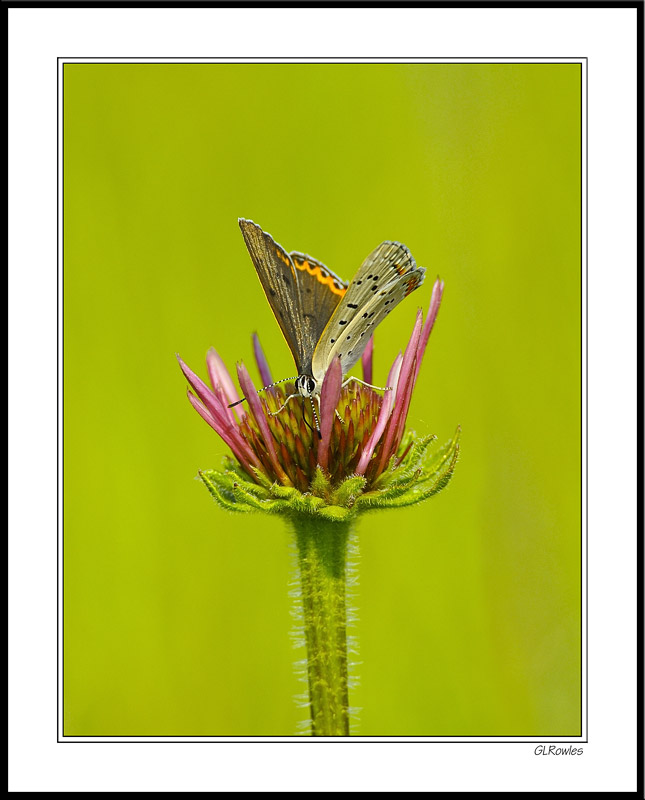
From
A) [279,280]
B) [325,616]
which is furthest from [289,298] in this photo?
[325,616]

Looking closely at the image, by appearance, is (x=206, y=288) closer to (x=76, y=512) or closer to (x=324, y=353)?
(x=76, y=512)

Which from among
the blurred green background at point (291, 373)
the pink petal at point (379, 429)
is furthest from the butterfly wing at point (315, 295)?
the blurred green background at point (291, 373)

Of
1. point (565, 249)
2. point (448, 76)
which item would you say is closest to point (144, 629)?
point (565, 249)

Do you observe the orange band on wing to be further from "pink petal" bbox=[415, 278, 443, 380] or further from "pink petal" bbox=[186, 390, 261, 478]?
"pink petal" bbox=[186, 390, 261, 478]

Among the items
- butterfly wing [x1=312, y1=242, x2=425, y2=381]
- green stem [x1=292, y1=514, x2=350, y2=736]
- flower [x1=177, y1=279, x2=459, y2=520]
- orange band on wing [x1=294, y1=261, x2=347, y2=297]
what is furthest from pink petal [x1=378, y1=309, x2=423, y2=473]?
orange band on wing [x1=294, y1=261, x2=347, y2=297]

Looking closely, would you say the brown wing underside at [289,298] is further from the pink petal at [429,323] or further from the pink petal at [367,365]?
the pink petal at [429,323]
